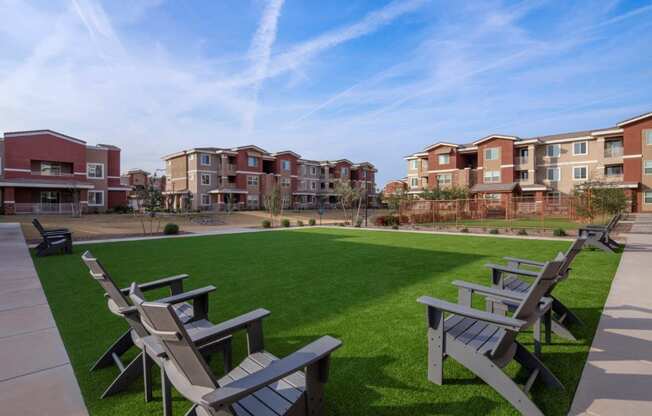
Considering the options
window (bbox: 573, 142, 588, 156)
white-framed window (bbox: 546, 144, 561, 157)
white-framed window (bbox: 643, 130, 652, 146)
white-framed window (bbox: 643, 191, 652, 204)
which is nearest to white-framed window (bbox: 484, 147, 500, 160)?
white-framed window (bbox: 546, 144, 561, 157)

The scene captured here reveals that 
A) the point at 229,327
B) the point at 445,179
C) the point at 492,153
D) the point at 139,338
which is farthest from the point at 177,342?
the point at 445,179

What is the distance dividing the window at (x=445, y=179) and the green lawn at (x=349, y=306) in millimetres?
35579

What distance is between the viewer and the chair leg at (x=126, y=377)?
2920 millimetres

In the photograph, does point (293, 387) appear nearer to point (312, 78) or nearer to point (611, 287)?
point (611, 287)

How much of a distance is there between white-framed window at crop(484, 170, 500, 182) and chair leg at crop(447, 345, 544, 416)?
43666 mm

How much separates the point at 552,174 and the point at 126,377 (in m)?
47.1

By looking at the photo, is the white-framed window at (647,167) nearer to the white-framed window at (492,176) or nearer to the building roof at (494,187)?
the building roof at (494,187)

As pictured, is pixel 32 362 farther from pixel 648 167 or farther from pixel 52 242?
pixel 648 167

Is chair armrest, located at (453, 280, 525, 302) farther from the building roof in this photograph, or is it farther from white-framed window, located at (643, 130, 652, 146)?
white-framed window, located at (643, 130, 652, 146)

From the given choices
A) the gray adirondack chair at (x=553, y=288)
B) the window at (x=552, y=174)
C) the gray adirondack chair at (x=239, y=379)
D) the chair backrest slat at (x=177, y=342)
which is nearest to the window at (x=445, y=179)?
the window at (x=552, y=174)

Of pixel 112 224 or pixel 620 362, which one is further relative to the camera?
pixel 112 224

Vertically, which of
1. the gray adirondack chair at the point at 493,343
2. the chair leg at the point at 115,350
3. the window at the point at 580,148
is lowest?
the chair leg at the point at 115,350

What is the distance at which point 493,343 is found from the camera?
2826 mm

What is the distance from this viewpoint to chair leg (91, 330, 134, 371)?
3357 millimetres
